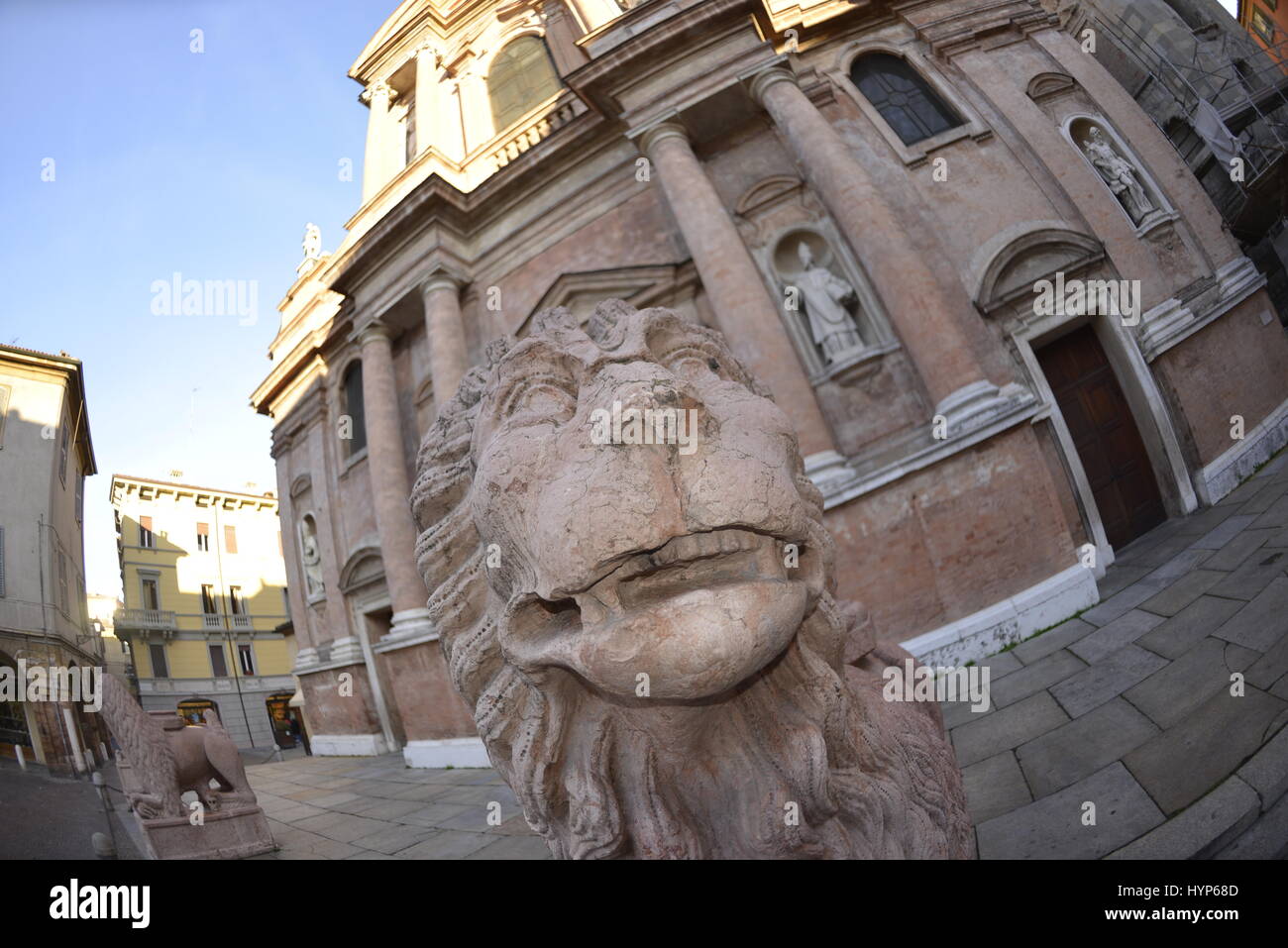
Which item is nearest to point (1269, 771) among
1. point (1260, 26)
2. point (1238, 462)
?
point (1238, 462)

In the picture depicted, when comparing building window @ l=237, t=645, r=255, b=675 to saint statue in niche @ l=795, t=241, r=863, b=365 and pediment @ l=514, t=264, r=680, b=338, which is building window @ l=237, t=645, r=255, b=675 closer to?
pediment @ l=514, t=264, r=680, b=338

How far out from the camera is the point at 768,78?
24.9ft

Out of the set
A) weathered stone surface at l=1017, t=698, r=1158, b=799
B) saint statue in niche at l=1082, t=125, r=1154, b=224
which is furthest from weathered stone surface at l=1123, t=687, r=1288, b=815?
saint statue in niche at l=1082, t=125, r=1154, b=224

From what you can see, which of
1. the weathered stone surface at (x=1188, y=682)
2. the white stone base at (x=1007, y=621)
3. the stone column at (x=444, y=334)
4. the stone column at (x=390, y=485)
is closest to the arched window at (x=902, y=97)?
the white stone base at (x=1007, y=621)

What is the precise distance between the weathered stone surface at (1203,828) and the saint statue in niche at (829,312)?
229 inches

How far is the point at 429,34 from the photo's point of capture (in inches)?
521

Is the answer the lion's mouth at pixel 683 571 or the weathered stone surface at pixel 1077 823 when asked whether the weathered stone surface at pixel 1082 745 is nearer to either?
the weathered stone surface at pixel 1077 823

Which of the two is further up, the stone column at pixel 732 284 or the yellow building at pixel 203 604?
the stone column at pixel 732 284

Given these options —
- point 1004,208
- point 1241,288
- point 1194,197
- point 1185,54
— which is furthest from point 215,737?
point 1185,54

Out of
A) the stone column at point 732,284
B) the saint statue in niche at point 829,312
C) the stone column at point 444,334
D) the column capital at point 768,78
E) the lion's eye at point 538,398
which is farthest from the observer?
the stone column at point 444,334

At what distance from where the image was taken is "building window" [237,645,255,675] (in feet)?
9.59

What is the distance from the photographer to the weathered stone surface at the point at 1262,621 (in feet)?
9.29

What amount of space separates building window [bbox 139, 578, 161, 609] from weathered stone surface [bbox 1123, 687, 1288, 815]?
392 cm

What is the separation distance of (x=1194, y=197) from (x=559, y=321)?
10903mm
